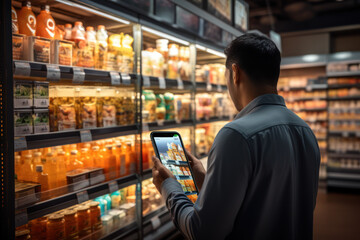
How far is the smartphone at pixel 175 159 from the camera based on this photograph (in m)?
1.52

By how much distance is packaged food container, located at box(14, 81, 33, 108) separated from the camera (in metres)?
1.75

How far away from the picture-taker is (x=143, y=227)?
268 cm

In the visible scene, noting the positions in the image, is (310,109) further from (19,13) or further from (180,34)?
(19,13)

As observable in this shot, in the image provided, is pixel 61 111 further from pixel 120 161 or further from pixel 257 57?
pixel 257 57

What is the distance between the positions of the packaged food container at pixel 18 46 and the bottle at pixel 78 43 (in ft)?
1.43

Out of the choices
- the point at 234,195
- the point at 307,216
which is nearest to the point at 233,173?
the point at 234,195

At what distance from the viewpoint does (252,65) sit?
1180mm

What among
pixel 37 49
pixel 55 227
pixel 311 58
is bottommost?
pixel 55 227

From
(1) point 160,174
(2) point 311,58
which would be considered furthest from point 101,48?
(2) point 311,58

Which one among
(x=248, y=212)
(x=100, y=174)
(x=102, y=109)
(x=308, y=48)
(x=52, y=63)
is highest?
(x=308, y=48)

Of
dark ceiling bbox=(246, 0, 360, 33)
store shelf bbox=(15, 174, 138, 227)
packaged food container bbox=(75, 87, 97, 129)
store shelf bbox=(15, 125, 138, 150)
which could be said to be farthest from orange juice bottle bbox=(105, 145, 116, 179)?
dark ceiling bbox=(246, 0, 360, 33)

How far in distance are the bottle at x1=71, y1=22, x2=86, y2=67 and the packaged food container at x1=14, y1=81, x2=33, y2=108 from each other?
0.47m

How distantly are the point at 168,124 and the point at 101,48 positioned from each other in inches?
38.9

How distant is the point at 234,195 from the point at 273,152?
0.20 m
